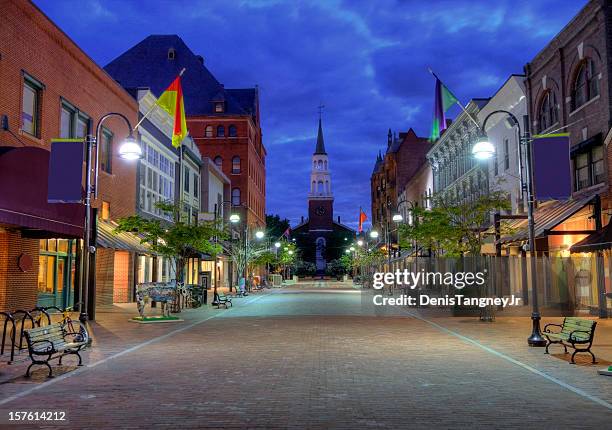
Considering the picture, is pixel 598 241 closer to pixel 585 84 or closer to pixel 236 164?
pixel 585 84

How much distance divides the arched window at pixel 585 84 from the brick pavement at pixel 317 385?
12650 millimetres

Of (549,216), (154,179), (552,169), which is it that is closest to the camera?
(552,169)

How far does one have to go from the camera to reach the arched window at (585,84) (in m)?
24.5

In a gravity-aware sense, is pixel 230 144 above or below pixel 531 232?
above

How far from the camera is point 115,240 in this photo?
26172mm

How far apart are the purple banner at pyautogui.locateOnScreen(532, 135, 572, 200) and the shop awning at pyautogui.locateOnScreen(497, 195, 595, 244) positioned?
8230mm

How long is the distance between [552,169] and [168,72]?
62.8 metres

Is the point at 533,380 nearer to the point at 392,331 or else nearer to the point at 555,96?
the point at 392,331

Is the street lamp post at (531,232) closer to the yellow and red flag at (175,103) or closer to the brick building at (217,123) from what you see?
the yellow and red flag at (175,103)

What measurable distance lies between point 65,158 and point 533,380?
12.0 m

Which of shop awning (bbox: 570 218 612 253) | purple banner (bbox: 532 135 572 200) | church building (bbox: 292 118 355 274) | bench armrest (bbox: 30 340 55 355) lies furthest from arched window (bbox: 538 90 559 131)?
church building (bbox: 292 118 355 274)

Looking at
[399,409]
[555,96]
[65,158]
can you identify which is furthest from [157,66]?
[399,409]

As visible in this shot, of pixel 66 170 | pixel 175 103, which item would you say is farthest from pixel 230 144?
pixel 66 170

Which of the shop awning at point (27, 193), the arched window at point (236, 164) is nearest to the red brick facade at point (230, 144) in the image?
the arched window at point (236, 164)
